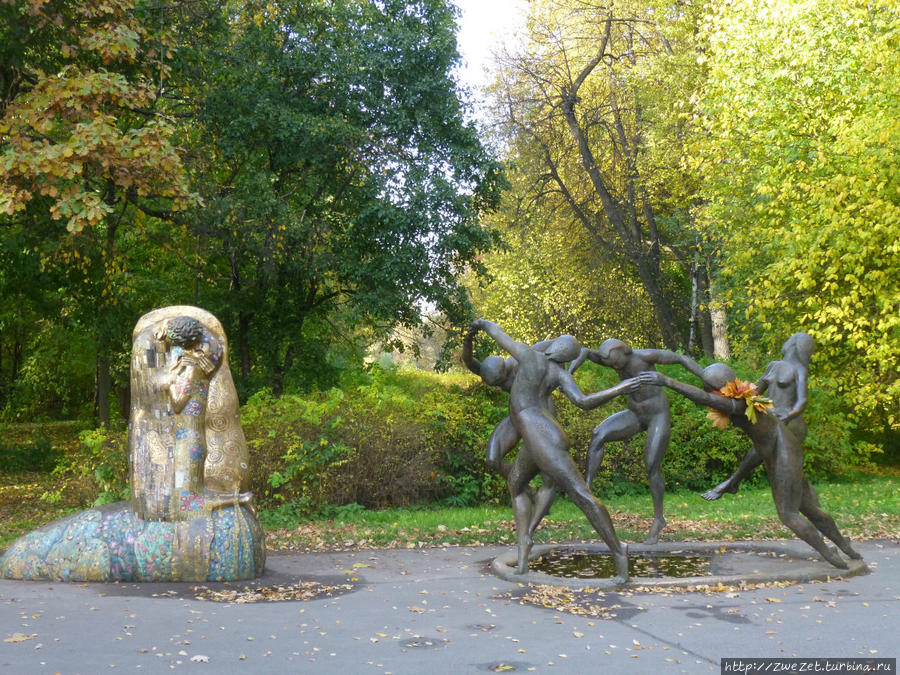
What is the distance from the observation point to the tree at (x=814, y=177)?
15.4m

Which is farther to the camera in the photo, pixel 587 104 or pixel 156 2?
→ pixel 587 104

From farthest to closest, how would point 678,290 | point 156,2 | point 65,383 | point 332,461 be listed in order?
point 678,290, point 65,383, point 156,2, point 332,461

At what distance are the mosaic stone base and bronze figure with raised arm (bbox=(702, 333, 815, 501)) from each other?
4766mm

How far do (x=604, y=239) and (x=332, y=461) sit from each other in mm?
17377

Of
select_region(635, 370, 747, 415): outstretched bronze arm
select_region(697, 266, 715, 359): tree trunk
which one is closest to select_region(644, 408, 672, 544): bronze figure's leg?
select_region(635, 370, 747, 415): outstretched bronze arm

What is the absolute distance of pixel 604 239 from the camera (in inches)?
1110

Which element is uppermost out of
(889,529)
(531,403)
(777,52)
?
Result: (777,52)

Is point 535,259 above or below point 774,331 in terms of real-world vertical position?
above

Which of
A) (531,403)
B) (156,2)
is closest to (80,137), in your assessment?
(156,2)

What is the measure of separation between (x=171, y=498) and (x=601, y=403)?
385cm

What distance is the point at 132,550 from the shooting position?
7.64 meters

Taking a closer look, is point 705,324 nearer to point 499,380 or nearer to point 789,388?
point 789,388

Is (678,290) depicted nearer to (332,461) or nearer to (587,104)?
(587,104)

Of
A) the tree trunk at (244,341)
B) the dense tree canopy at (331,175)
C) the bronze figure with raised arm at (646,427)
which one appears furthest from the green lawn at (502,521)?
the tree trunk at (244,341)
